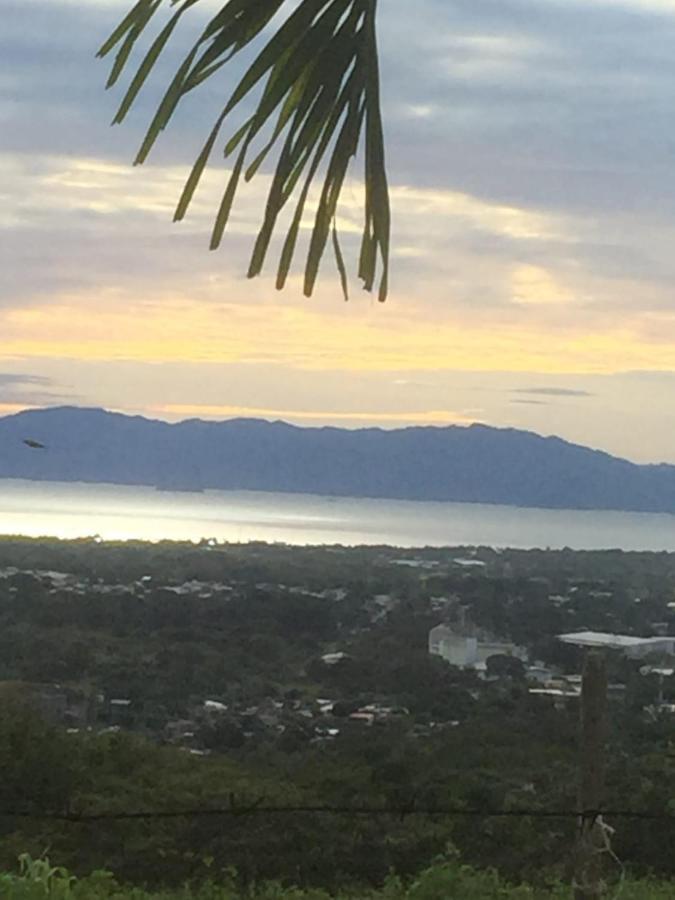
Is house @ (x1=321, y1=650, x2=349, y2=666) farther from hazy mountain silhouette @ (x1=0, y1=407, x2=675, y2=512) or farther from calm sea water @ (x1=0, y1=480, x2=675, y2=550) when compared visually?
hazy mountain silhouette @ (x1=0, y1=407, x2=675, y2=512)

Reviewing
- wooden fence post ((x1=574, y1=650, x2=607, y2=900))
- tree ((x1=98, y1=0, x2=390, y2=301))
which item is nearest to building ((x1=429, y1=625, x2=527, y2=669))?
wooden fence post ((x1=574, y1=650, x2=607, y2=900))

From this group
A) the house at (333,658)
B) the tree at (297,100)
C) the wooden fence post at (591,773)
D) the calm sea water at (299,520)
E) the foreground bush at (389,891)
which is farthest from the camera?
the calm sea water at (299,520)

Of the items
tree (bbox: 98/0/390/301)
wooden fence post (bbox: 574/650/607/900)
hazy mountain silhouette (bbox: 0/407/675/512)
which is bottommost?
wooden fence post (bbox: 574/650/607/900)

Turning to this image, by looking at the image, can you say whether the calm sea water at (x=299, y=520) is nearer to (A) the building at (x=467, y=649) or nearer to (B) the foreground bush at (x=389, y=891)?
(A) the building at (x=467, y=649)

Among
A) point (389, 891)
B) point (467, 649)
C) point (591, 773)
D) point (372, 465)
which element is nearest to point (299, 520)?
point (372, 465)

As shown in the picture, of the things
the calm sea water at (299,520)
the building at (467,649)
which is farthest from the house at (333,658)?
the calm sea water at (299,520)

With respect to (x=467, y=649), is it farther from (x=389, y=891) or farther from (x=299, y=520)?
(x=299, y=520)

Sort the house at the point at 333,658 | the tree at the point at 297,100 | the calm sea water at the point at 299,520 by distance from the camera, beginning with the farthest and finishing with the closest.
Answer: the calm sea water at the point at 299,520, the house at the point at 333,658, the tree at the point at 297,100
